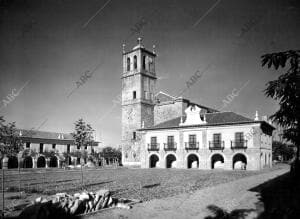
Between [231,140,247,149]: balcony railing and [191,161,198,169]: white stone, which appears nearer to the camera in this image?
[231,140,247,149]: balcony railing

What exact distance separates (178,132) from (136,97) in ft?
33.5

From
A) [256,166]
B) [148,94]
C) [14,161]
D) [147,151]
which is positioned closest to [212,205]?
[256,166]

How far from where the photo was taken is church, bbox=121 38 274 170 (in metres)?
28.5

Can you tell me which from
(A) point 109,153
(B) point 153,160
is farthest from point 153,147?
(A) point 109,153

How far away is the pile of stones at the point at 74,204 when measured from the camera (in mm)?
6059

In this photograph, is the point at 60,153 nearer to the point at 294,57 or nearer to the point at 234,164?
the point at 234,164

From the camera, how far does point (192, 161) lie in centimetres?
3253

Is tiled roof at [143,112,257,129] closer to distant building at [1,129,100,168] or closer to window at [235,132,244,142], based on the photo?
window at [235,132,244,142]

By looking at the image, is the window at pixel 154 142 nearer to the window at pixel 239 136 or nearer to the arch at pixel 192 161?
the arch at pixel 192 161

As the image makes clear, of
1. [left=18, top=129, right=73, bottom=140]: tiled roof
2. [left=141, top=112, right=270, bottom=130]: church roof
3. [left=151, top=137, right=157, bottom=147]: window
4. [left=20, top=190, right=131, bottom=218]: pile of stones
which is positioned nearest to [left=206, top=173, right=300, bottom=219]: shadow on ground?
[left=20, top=190, right=131, bottom=218]: pile of stones

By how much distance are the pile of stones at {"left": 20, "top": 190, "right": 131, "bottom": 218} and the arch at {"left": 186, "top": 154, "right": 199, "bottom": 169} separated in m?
24.9

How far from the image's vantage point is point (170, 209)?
7836 mm

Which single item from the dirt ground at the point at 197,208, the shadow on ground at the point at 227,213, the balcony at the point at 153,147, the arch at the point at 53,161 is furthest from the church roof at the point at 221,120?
the arch at the point at 53,161

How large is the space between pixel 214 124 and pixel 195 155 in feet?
16.4
